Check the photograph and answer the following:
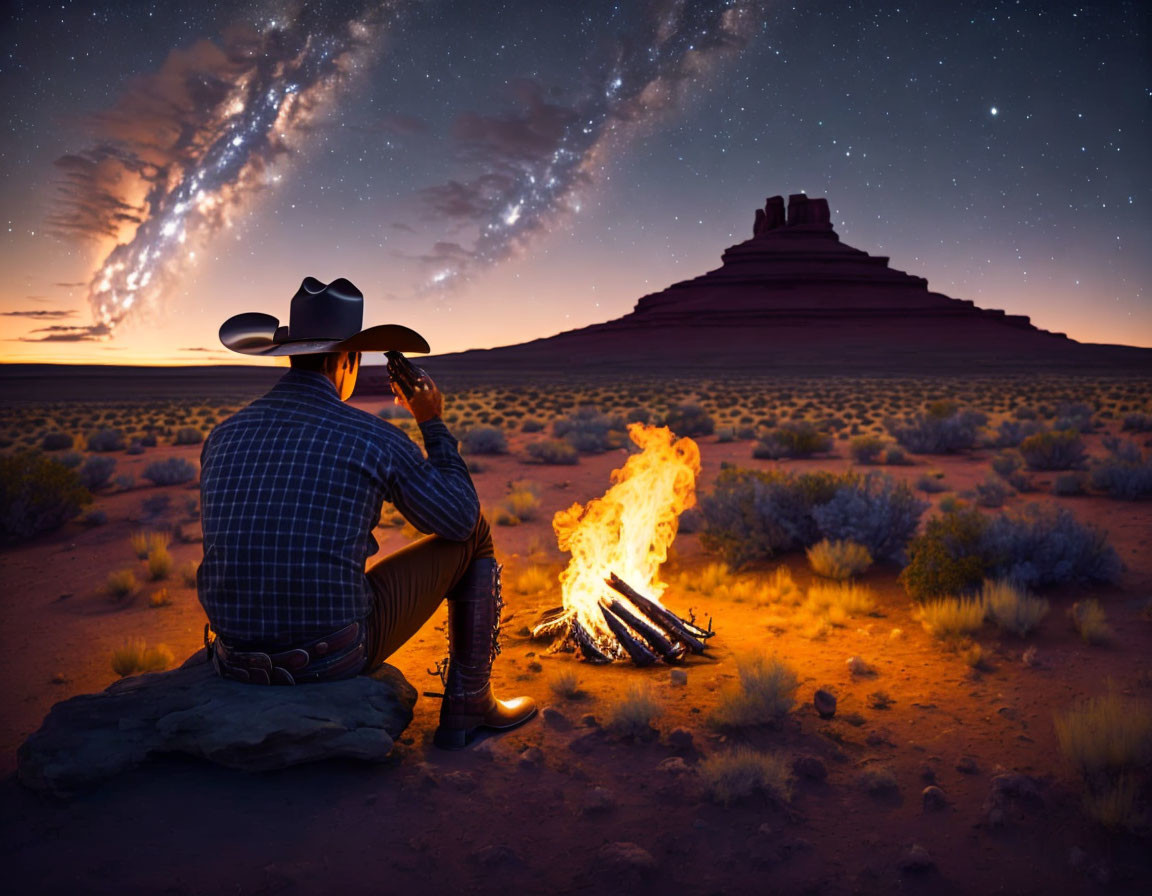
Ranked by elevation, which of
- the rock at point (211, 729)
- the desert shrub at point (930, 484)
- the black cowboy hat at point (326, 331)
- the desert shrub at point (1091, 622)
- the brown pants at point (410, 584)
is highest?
the black cowboy hat at point (326, 331)

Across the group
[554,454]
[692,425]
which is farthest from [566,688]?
[692,425]

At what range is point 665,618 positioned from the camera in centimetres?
548

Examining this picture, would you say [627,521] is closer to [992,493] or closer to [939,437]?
[992,493]

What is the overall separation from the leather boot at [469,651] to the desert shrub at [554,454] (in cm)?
1181

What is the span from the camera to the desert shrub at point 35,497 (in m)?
9.44

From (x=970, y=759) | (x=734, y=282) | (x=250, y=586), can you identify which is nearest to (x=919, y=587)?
(x=970, y=759)

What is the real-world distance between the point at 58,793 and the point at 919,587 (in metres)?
6.17

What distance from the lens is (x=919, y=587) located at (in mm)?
6344

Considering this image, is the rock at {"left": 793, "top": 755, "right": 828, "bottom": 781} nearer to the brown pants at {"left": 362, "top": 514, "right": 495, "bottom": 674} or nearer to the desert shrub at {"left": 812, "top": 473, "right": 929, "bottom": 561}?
the brown pants at {"left": 362, "top": 514, "right": 495, "bottom": 674}

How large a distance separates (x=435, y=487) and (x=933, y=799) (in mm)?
2776

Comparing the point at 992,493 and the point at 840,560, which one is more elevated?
the point at 992,493

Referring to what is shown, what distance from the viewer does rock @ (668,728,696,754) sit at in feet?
13.1

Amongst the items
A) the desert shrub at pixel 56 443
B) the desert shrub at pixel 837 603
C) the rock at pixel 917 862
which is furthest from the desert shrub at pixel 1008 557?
the desert shrub at pixel 56 443

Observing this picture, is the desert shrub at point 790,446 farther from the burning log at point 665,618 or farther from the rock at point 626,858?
the rock at point 626,858
